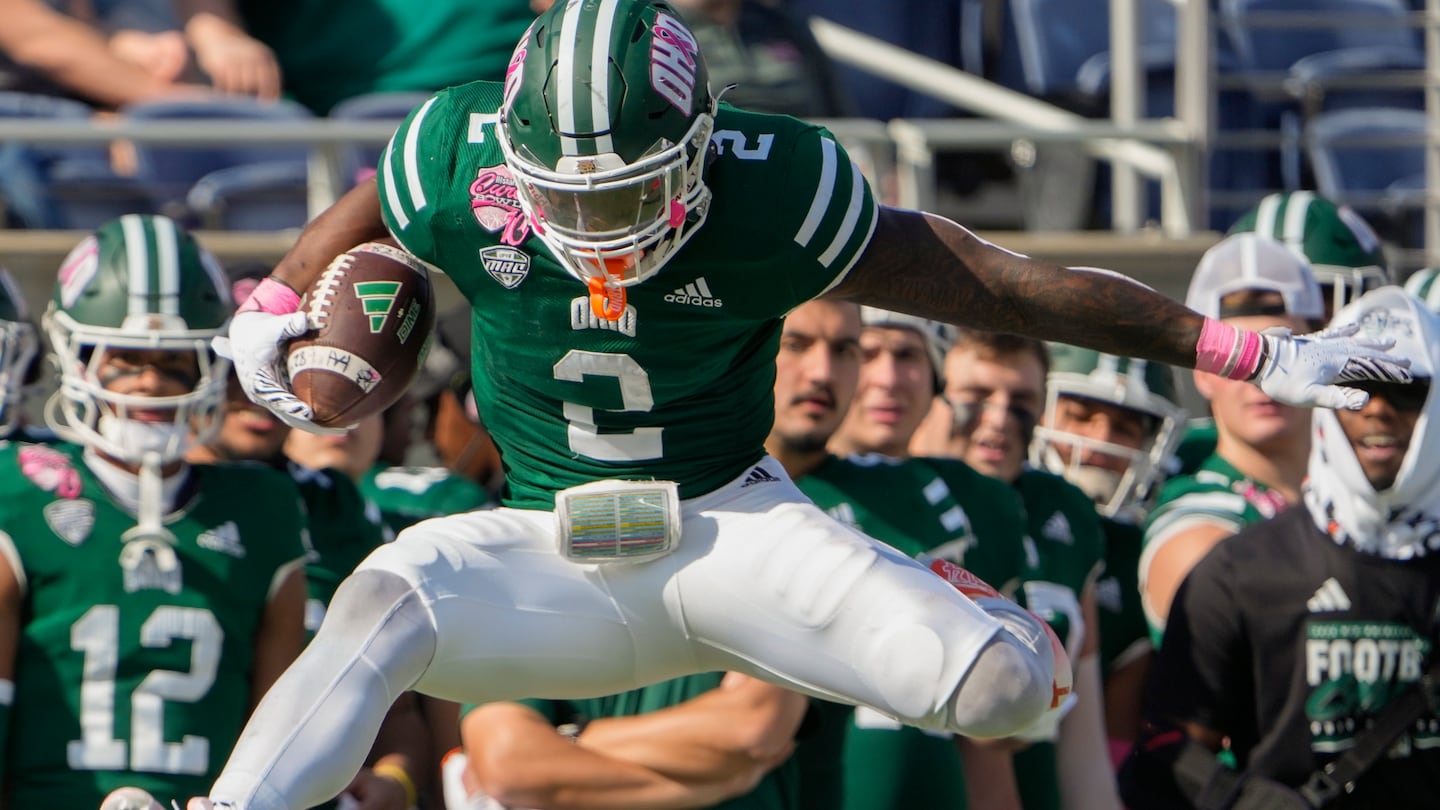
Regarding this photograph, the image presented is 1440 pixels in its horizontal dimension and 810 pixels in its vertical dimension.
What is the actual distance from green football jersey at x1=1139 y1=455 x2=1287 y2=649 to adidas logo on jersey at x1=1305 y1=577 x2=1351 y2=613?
38cm

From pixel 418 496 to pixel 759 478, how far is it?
1.72 m

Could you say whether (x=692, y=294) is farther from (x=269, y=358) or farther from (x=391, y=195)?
(x=269, y=358)

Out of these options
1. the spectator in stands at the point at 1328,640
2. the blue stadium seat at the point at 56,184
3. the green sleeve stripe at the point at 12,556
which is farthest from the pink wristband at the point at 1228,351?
the blue stadium seat at the point at 56,184

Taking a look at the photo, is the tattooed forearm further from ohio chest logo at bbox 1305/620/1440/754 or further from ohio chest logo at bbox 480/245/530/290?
ohio chest logo at bbox 1305/620/1440/754

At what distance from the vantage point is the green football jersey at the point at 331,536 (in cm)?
526

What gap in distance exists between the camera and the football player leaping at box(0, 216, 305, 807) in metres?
4.64

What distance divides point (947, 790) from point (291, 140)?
3008 millimetres

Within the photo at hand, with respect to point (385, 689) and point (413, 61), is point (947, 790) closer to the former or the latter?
point (385, 689)

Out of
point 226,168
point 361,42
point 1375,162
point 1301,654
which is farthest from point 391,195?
point 1375,162

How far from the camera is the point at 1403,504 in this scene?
192 inches

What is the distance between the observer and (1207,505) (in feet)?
17.5

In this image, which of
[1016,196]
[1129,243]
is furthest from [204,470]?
[1016,196]

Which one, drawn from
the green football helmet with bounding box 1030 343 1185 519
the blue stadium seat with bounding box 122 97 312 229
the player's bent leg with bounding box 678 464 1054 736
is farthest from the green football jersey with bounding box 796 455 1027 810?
the blue stadium seat with bounding box 122 97 312 229

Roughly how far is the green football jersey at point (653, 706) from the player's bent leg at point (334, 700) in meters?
0.98
